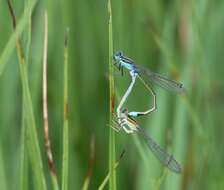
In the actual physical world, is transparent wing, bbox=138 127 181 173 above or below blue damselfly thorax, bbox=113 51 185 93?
below

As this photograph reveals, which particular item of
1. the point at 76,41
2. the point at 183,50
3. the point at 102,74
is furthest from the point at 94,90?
the point at 183,50

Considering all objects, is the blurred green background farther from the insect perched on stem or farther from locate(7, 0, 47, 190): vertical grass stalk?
locate(7, 0, 47, 190): vertical grass stalk

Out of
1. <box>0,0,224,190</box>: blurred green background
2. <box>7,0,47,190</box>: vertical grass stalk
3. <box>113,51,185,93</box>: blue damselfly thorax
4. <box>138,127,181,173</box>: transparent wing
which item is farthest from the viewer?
<box>0,0,224,190</box>: blurred green background

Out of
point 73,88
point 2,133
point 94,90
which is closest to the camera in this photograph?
point 2,133

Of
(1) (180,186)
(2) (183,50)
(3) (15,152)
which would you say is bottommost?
(1) (180,186)

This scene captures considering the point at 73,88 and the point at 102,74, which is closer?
the point at 73,88

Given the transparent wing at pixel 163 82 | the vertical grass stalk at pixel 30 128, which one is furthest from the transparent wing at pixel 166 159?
the vertical grass stalk at pixel 30 128

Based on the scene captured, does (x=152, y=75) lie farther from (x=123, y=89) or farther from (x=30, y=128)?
(x=30, y=128)

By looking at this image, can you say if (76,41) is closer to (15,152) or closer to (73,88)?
(73,88)

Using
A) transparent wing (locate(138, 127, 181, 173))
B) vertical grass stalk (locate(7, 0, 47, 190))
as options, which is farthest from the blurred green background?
vertical grass stalk (locate(7, 0, 47, 190))
